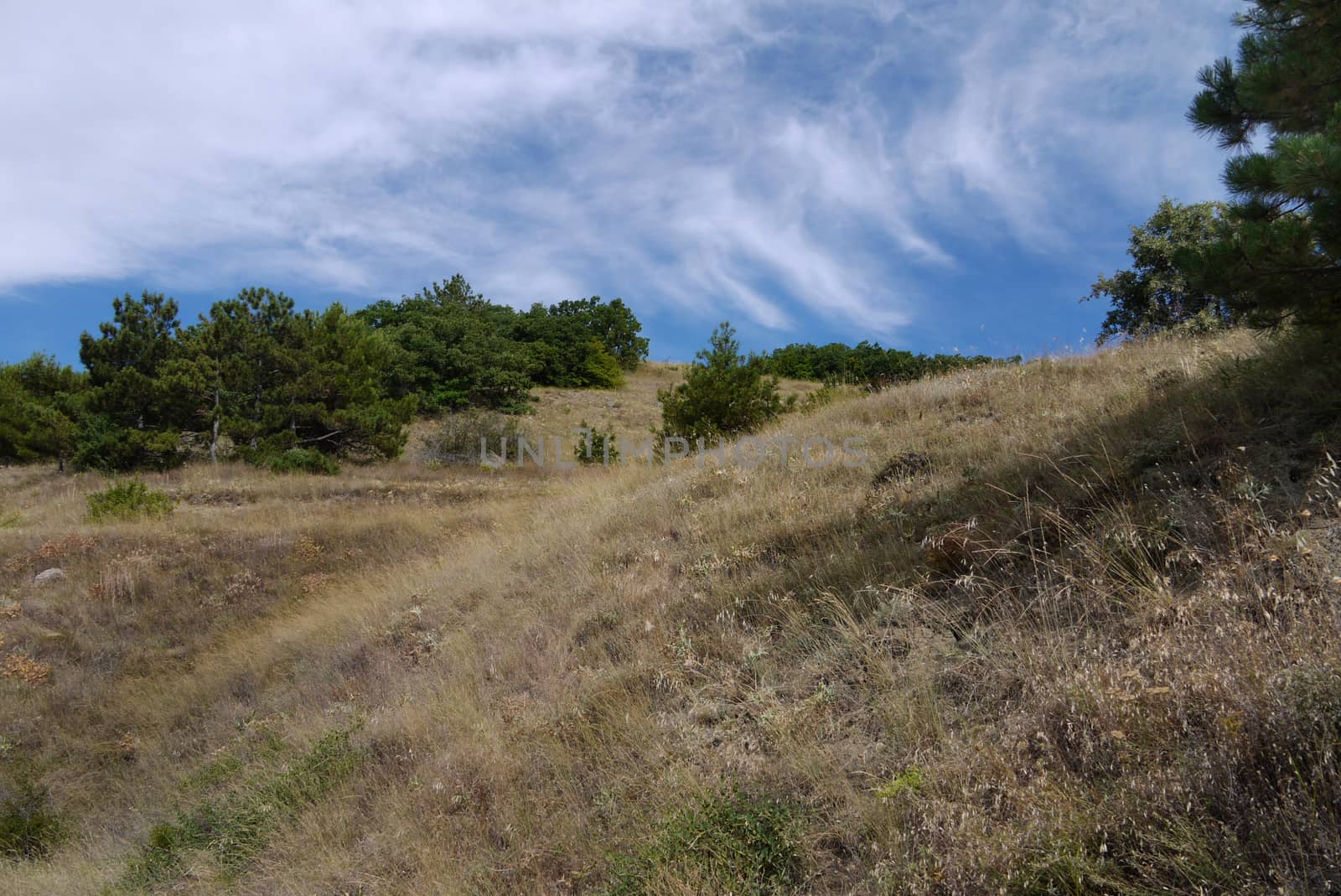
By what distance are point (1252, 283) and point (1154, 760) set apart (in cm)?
374

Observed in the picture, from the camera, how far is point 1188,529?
12.2ft

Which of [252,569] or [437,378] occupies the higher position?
[437,378]

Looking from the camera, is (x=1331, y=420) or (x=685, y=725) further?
(x=1331, y=420)

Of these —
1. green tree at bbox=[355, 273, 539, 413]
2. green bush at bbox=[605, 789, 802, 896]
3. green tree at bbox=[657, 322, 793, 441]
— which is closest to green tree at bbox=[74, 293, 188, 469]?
green tree at bbox=[355, 273, 539, 413]

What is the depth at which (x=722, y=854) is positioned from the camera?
275cm

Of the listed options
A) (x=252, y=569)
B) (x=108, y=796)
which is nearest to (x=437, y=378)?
(x=252, y=569)

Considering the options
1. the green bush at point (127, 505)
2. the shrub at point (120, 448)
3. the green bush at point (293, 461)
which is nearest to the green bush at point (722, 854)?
the green bush at point (127, 505)

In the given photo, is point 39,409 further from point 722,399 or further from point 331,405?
point 722,399

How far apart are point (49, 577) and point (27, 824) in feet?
24.7

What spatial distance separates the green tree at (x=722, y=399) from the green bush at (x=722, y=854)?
12.1 metres

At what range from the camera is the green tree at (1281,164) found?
4.09 metres

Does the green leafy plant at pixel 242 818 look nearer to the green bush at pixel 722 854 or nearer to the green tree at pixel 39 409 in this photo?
the green bush at pixel 722 854

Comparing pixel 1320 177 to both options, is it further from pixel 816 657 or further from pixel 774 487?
pixel 774 487

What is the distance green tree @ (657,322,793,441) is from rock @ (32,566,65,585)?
37.5ft
